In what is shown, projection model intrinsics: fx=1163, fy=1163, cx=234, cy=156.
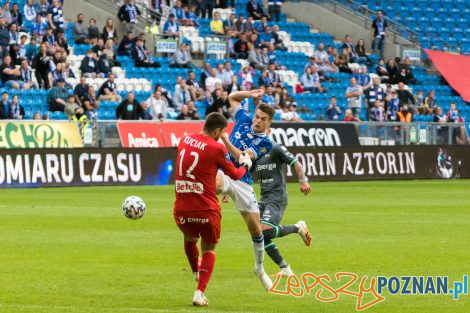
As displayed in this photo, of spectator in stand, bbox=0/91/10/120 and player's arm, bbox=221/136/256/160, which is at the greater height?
player's arm, bbox=221/136/256/160

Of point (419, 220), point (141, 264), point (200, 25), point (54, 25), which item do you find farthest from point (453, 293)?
point (200, 25)

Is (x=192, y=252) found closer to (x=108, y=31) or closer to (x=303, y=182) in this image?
(x=303, y=182)

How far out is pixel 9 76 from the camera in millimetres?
36562

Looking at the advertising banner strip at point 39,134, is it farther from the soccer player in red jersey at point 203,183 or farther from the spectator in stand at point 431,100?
the soccer player in red jersey at point 203,183

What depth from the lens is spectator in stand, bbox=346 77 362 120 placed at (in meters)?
43.1

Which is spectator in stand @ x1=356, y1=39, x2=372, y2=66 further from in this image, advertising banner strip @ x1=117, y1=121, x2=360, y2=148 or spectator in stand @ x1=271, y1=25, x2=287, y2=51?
advertising banner strip @ x1=117, y1=121, x2=360, y2=148

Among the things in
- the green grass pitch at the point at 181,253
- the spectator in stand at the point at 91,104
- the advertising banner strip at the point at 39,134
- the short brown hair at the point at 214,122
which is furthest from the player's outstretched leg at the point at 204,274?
the spectator in stand at the point at 91,104

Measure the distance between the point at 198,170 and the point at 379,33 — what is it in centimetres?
3841

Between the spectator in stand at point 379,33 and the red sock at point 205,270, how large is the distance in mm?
38250

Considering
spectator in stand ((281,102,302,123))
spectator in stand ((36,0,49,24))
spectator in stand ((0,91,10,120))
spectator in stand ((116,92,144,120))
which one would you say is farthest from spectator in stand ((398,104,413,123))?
spectator in stand ((0,91,10,120))

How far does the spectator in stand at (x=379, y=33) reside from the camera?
1954 inches

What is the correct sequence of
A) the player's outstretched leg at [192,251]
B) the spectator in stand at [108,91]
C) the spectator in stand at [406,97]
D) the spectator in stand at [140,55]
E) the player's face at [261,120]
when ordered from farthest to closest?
the spectator in stand at [406,97], the spectator in stand at [140,55], the spectator in stand at [108,91], the player's face at [261,120], the player's outstretched leg at [192,251]

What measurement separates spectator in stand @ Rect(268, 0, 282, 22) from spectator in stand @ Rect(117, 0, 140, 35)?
763 cm

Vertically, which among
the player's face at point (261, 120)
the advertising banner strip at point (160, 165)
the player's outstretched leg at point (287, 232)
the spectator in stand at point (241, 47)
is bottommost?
the advertising banner strip at point (160, 165)
